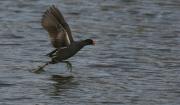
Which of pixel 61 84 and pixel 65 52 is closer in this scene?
pixel 61 84

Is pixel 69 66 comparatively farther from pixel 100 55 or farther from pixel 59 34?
pixel 100 55

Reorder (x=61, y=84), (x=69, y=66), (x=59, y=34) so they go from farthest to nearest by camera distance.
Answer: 1. (x=69, y=66)
2. (x=59, y=34)
3. (x=61, y=84)

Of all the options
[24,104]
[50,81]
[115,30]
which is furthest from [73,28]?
[24,104]

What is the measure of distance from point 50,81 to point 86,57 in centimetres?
182

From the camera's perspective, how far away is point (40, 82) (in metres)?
12.9

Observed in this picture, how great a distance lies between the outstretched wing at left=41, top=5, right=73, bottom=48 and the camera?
1334cm

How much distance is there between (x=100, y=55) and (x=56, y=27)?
180cm

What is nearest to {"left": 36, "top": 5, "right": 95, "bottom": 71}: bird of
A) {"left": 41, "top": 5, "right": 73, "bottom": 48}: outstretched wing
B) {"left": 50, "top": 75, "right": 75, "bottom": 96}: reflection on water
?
{"left": 41, "top": 5, "right": 73, "bottom": 48}: outstretched wing

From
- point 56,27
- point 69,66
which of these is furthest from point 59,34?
point 69,66

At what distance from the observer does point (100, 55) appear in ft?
49.3

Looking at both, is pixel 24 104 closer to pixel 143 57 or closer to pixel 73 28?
pixel 143 57

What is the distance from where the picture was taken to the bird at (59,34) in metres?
13.3

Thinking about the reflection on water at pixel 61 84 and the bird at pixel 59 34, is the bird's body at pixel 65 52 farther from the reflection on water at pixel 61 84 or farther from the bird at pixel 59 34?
the reflection on water at pixel 61 84

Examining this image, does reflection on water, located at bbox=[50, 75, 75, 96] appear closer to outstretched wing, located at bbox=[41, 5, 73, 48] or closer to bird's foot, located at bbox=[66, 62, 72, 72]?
Answer: bird's foot, located at bbox=[66, 62, 72, 72]
